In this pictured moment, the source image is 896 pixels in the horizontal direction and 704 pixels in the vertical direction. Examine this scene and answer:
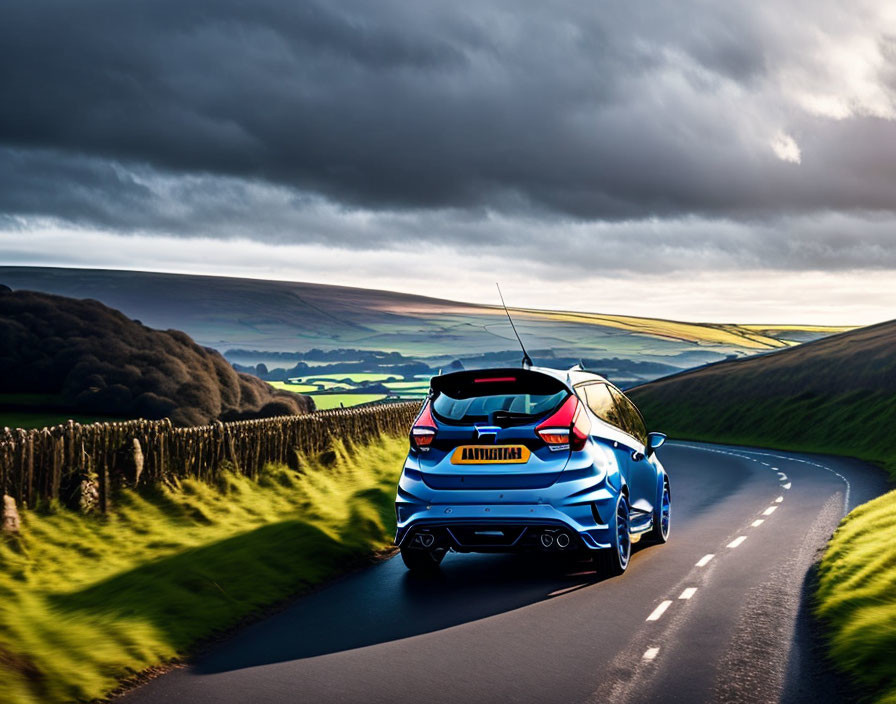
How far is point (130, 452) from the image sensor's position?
14500 millimetres

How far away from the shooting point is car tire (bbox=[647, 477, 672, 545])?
44.4ft

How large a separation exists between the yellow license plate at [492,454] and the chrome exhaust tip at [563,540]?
0.80 meters

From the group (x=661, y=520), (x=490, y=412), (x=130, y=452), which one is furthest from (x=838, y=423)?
(x=490, y=412)

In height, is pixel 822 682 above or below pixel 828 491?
above

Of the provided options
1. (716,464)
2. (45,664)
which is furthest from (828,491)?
(45,664)

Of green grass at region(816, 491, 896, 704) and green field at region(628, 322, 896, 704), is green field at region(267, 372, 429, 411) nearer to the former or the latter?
green field at region(628, 322, 896, 704)

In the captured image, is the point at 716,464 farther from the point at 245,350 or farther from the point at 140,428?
the point at 245,350

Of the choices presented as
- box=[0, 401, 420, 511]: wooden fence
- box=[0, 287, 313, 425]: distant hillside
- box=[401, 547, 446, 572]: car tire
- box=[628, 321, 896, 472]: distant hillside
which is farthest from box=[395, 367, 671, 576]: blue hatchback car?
box=[0, 287, 313, 425]: distant hillside

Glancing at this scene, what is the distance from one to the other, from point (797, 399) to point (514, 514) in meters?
65.5

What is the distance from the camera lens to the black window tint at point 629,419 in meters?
12.9

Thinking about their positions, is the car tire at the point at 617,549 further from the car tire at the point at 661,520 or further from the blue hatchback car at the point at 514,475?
the car tire at the point at 661,520

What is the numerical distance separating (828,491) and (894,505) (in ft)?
27.5

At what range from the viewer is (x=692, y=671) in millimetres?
7344

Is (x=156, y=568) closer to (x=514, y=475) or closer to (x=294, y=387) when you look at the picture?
(x=514, y=475)
